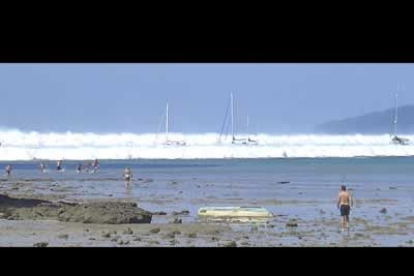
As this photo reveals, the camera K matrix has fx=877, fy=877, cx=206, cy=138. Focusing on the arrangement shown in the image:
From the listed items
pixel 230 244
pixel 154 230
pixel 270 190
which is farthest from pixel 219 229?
pixel 270 190

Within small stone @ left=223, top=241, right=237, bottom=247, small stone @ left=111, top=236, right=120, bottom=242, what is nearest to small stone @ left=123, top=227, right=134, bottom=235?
small stone @ left=111, top=236, right=120, bottom=242

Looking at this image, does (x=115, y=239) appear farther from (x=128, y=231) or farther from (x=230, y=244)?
(x=230, y=244)

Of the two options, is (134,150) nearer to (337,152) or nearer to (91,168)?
(91,168)

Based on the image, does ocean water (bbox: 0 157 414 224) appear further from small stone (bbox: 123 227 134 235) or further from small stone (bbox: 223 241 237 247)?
small stone (bbox: 223 241 237 247)

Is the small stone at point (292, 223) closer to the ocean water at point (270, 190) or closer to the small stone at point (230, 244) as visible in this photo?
the ocean water at point (270, 190)

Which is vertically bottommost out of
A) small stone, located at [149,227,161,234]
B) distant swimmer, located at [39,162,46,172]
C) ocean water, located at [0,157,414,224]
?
small stone, located at [149,227,161,234]

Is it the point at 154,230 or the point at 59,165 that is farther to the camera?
the point at 59,165

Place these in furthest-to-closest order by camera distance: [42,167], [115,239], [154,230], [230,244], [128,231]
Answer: [42,167] → [154,230] → [128,231] → [115,239] → [230,244]

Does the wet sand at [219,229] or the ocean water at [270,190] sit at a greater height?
Answer: the ocean water at [270,190]

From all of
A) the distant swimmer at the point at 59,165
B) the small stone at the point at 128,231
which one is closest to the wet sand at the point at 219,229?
the small stone at the point at 128,231
